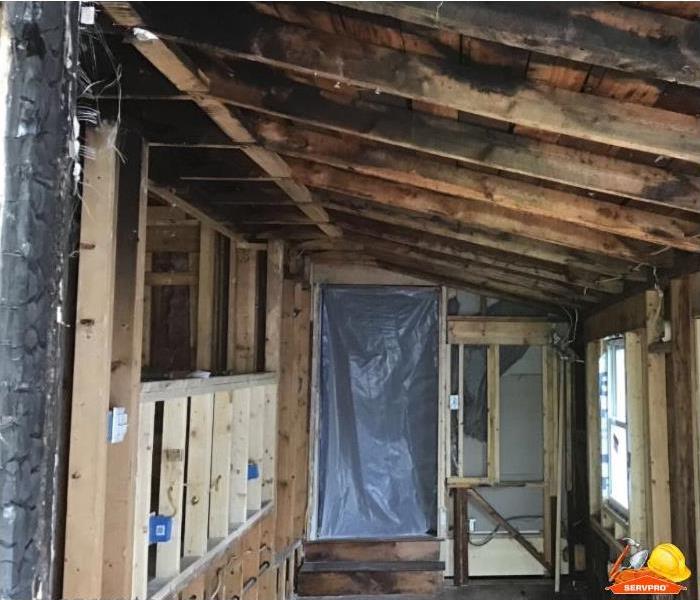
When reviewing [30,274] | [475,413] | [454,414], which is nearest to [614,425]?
[475,413]

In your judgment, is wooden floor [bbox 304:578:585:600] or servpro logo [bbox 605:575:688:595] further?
wooden floor [bbox 304:578:585:600]

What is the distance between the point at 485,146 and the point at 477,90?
0.39 m

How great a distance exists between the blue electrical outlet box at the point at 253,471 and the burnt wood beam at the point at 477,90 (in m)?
2.75

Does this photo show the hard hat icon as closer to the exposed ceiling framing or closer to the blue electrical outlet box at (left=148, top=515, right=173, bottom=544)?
the exposed ceiling framing

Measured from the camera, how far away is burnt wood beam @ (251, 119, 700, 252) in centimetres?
251

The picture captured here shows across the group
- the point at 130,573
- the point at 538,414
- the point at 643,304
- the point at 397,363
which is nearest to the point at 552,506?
the point at 538,414

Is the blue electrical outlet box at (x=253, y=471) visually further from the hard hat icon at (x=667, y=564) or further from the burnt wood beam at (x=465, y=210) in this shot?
the hard hat icon at (x=667, y=564)

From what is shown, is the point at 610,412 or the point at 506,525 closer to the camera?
the point at 610,412

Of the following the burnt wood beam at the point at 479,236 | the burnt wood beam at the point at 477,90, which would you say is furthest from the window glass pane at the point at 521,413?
the burnt wood beam at the point at 477,90

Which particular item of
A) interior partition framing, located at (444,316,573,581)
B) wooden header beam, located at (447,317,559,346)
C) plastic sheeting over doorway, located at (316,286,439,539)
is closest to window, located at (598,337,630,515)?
interior partition framing, located at (444,316,573,581)

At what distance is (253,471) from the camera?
3.94 metres

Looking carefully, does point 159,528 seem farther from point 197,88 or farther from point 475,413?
point 475,413

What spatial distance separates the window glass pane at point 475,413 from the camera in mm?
5449

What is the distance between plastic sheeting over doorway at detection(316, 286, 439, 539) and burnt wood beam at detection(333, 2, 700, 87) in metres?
3.96
